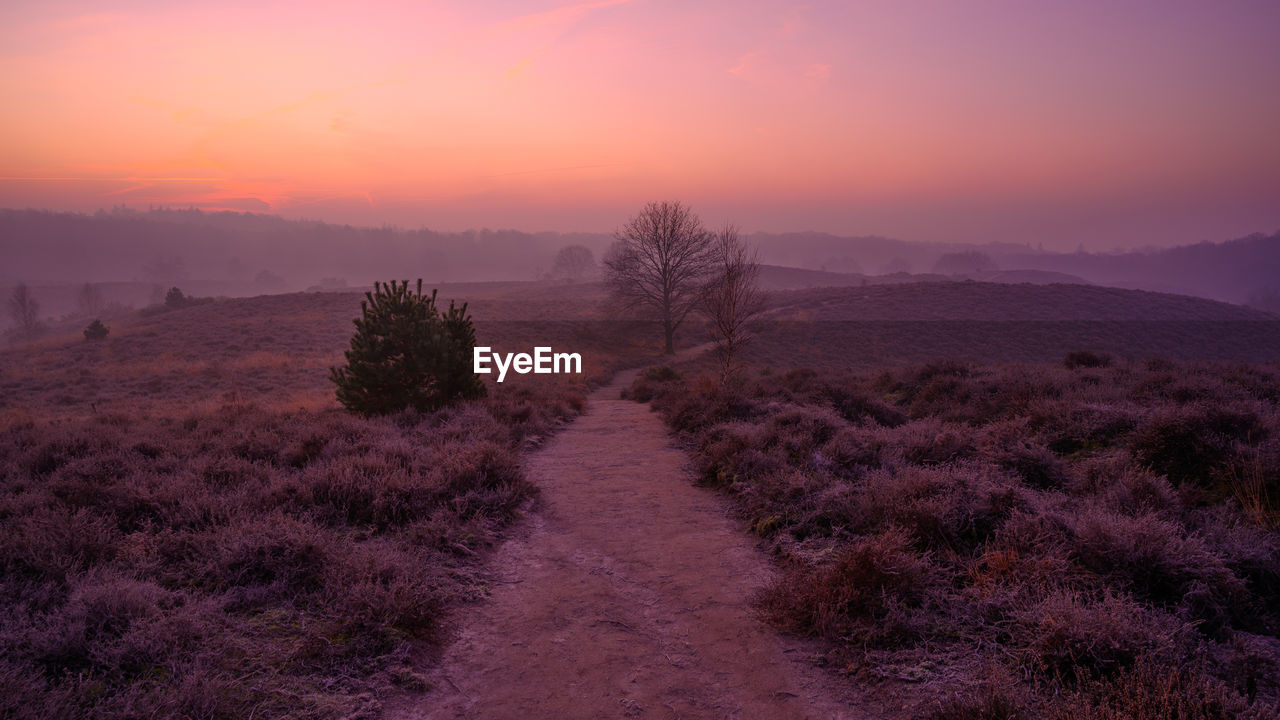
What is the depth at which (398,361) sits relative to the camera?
42.0 ft

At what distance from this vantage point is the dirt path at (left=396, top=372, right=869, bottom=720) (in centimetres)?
376

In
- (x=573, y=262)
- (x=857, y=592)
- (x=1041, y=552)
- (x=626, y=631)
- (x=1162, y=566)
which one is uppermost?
(x=573, y=262)

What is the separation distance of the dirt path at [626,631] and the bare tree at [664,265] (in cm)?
3232

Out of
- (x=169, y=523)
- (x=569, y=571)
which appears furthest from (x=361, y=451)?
(x=569, y=571)

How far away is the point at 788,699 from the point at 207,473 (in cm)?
785

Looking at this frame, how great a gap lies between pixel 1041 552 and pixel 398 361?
1234 centimetres

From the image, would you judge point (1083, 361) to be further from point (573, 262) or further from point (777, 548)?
point (573, 262)

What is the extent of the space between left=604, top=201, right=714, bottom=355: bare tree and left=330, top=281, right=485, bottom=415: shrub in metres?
26.7

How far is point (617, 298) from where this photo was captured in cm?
4169

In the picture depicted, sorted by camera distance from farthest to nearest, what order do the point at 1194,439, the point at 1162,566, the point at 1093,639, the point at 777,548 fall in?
the point at 1194,439 < the point at 777,548 < the point at 1162,566 < the point at 1093,639

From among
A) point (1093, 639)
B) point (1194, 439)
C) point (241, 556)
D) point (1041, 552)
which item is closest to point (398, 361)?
point (241, 556)

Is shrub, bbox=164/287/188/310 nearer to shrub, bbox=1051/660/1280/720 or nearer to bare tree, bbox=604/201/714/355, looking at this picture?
bare tree, bbox=604/201/714/355

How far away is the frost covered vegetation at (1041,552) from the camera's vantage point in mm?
3334

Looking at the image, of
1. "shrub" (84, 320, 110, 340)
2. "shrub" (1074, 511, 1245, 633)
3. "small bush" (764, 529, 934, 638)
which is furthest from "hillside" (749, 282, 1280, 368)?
"shrub" (84, 320, 110, 340)
